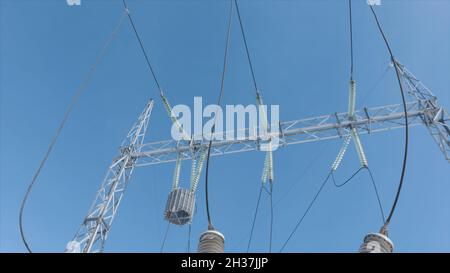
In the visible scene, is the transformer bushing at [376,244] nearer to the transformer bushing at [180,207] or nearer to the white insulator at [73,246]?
the transformer bushing at [180,207]

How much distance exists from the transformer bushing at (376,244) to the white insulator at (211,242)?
4.16 feet

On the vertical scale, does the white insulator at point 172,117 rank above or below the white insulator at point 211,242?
above

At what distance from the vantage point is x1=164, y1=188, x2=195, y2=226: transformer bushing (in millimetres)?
15352

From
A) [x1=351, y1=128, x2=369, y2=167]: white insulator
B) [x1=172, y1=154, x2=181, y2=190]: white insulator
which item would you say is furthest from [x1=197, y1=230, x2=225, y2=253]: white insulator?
[x1=172, y1=154, x2=181, y2=190]: white insulator

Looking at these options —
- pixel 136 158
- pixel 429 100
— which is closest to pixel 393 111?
pixel 429 100

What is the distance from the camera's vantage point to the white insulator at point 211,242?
3.56m

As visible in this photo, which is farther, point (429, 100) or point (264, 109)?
point (264, 109)

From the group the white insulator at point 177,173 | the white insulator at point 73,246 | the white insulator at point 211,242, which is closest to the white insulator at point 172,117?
the white insulator at point 177,173

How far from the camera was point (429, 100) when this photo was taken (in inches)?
561

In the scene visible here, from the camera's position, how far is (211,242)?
11.9 feet

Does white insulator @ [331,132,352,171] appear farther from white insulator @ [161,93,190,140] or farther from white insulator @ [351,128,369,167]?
white insulator @ [161,93,190,140]

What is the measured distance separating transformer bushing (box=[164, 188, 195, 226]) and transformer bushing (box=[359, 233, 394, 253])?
491 inches
